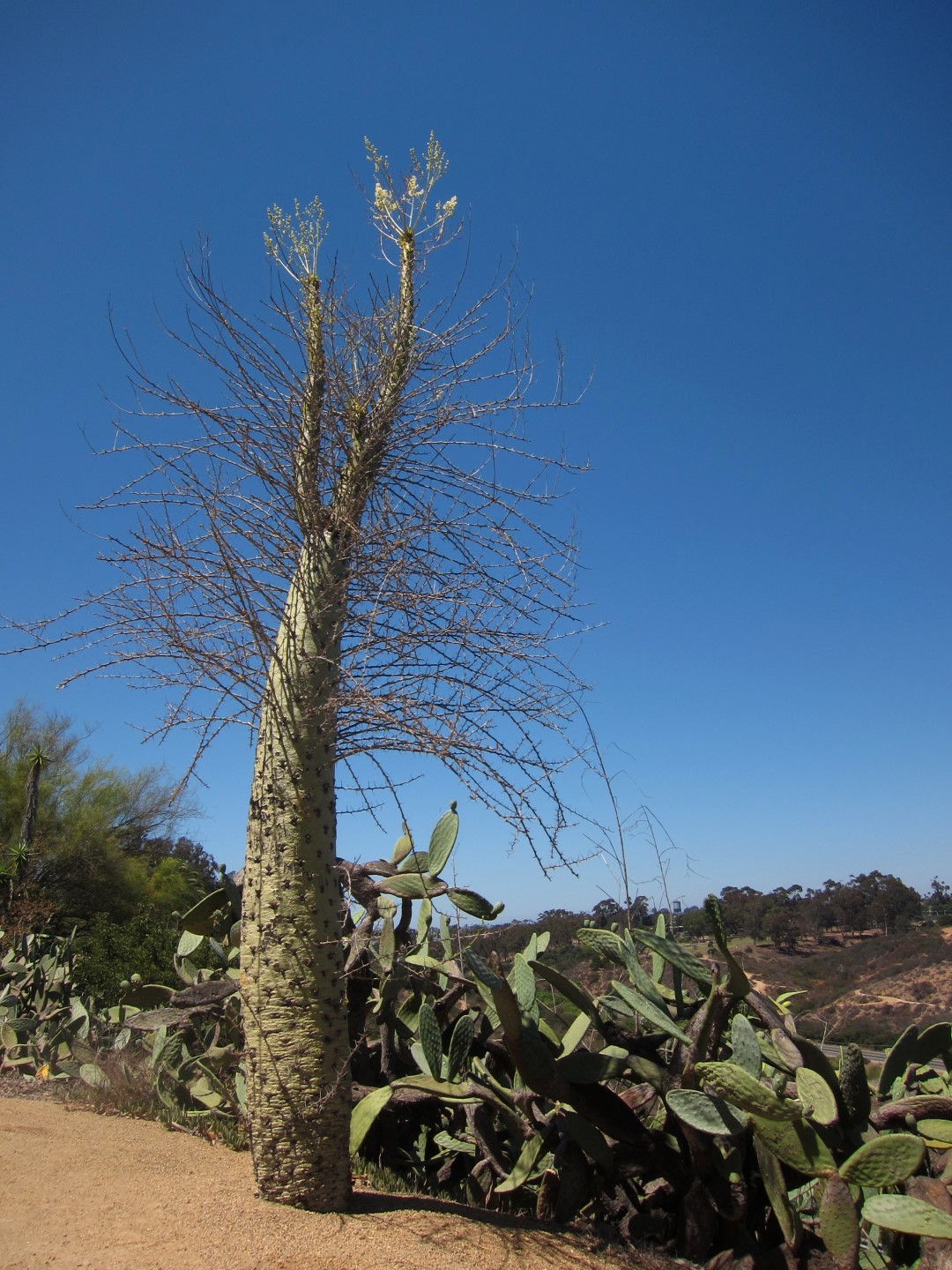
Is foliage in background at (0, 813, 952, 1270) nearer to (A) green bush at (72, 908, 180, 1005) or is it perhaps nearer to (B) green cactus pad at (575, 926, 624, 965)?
(B) green cactus pad at (575, 926, 624, 965)

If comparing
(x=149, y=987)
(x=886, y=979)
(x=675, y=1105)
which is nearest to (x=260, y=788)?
(x=675, y=1105)

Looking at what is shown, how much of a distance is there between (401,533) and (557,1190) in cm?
230

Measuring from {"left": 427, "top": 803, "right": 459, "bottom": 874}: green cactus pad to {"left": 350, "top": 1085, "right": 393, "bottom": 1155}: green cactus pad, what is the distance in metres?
1.00

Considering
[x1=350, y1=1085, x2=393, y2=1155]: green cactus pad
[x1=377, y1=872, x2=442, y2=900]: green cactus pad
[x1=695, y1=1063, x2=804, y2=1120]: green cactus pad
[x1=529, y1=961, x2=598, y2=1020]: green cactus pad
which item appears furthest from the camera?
[x1=377, y1=872, x2=442, y2=900]: green cactus pad

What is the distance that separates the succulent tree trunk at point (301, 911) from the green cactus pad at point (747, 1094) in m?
1.13

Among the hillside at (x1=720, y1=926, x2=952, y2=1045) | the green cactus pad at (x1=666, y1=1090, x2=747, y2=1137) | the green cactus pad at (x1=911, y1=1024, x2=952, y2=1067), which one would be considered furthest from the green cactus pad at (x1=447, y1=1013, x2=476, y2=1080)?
the hillside at (x1=720, y1=926, x2=952, y2=1045)

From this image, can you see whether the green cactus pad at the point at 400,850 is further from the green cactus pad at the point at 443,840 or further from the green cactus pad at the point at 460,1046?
the green cactus pad at the point at 460,1046

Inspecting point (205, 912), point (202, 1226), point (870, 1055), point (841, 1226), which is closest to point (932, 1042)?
point (841, 1226)

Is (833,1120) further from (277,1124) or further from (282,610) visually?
(282,610)

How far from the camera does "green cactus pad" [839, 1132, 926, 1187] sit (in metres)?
2.35

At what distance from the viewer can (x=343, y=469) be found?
3.46 metres

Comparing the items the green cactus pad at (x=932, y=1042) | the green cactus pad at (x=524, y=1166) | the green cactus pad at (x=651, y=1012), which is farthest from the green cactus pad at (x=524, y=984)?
the green cactus pad at (x=932, y=1042)

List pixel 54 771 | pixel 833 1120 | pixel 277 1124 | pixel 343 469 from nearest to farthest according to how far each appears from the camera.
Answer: pixel 833 1120, pixel 277 1124, pixel 343 469, pixel 54 771

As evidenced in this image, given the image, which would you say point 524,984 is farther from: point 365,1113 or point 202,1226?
point 202,1226
